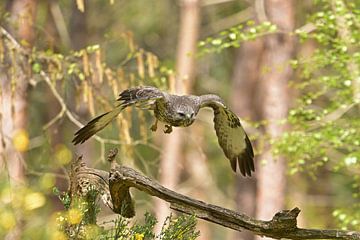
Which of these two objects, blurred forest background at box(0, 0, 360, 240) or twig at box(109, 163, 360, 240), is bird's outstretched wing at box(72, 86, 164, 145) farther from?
twig at box(109, 163, 360, 240)

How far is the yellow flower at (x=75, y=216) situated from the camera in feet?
20.8

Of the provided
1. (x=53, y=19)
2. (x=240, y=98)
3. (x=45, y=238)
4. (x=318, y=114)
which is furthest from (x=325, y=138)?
(x=53, y=19)

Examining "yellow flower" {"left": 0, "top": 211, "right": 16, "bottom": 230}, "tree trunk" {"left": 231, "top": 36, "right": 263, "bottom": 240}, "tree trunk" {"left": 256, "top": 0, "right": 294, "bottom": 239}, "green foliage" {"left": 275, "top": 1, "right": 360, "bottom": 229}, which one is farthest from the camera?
"tree trunk" {"left": 231, "top": 36, "right": 263, "bottom": 240}

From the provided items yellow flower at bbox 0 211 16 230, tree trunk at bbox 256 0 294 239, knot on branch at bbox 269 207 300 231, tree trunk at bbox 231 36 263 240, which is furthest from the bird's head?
tree trunk at bbox 231 36 263 240

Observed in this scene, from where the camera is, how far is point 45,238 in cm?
517

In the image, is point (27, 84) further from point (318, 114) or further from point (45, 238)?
point (45, 238)

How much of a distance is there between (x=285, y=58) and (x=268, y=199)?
189cm

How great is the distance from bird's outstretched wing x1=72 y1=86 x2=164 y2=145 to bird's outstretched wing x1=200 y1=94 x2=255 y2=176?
0.67m

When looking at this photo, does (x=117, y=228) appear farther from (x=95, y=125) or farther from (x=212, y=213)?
(x=95, y=125)

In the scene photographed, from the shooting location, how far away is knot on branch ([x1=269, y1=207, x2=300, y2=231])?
645 centimetres

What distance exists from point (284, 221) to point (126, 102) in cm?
153

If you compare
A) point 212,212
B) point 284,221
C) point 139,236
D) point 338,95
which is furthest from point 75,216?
point 338,95

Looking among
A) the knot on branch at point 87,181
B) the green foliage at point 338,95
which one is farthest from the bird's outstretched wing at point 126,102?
the green foliage at point 338,95

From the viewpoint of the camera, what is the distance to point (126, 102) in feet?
23.7
